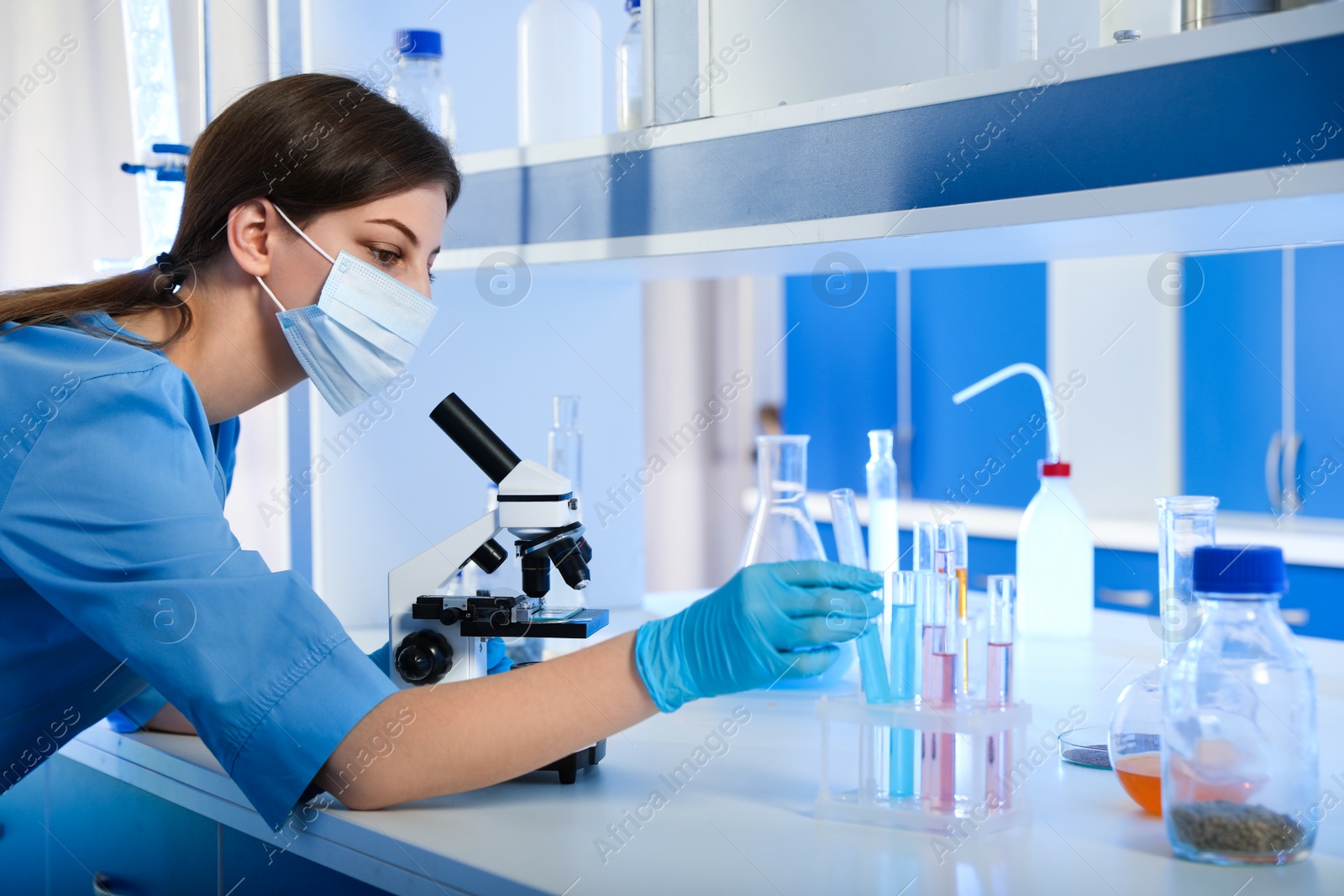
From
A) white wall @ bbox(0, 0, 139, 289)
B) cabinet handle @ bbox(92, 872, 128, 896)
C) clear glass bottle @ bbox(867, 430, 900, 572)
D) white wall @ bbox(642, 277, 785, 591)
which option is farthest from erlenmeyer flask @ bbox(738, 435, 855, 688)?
white wall @ bbox(642, 277, 785, 591)

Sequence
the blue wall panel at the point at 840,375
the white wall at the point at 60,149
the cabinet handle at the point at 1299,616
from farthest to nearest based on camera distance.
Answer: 1. the blue wall panel at the point at 840,375
2. the cabinet handle at the point at 1299,616
3. the white wall at the point at 60,149

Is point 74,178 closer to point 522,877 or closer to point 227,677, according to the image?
point 227,677

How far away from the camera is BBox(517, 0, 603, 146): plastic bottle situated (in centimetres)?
176

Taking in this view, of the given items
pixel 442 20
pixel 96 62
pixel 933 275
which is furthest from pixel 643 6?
pixel 933 275

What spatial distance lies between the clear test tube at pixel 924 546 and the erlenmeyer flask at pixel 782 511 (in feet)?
1.04

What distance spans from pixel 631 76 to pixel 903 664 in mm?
1028

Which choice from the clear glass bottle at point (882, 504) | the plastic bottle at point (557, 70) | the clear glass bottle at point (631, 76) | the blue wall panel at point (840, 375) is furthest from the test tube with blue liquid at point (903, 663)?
the blue wall panel at point (840, 375)

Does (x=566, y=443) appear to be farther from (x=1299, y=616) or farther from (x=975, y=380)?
(x=975, y=380)

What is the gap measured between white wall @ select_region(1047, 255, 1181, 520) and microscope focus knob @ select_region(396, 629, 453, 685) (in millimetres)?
2691

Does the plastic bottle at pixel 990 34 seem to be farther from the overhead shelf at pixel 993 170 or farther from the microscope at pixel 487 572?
the microscope at pixel 487 572

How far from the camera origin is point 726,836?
3.00 feet

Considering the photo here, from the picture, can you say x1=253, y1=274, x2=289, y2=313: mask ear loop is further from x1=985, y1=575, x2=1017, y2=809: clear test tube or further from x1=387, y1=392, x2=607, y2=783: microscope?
x1=985, y1=575, x2=1017, y2=809: clear test tube

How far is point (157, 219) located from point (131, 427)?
1.07m

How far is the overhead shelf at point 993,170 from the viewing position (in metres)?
0.96
